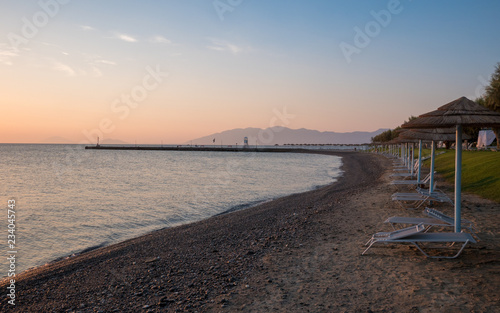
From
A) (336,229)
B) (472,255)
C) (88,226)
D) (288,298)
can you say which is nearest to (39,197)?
(88,226)

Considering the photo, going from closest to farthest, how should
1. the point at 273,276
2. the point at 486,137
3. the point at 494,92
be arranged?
1. the point at 273,276
2. the point at 494,92
3. the point at 486,137

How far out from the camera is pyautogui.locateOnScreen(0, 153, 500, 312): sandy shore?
4.30 metres

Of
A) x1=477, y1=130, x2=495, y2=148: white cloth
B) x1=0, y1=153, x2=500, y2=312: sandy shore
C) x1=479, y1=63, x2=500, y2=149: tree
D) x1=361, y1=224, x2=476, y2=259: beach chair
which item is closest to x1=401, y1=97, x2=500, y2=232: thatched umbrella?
x1=361, y1=224, x2=476, y2=259: beach chair

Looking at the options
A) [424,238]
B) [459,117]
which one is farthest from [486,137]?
[424,238]

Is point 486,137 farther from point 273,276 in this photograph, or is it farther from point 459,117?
point 273,276

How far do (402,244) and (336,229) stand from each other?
1814 mm

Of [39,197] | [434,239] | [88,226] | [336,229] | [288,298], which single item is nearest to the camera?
[288,298]

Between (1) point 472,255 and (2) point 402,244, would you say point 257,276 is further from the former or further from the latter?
(1) point 472,255

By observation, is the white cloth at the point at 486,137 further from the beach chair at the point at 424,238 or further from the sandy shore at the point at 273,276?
the beach chair at the point at 424,238

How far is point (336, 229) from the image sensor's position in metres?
8.10

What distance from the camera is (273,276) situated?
5.29 meters

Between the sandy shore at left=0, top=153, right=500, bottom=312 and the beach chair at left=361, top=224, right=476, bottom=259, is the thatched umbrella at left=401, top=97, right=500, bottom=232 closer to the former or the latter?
the beach chair at left=361, top=224, right=476, bottom=259

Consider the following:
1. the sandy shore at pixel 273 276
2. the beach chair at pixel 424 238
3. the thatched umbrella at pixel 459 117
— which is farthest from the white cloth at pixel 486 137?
the beach chair at pixel 424 238

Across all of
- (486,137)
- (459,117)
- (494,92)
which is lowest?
(459,117)
